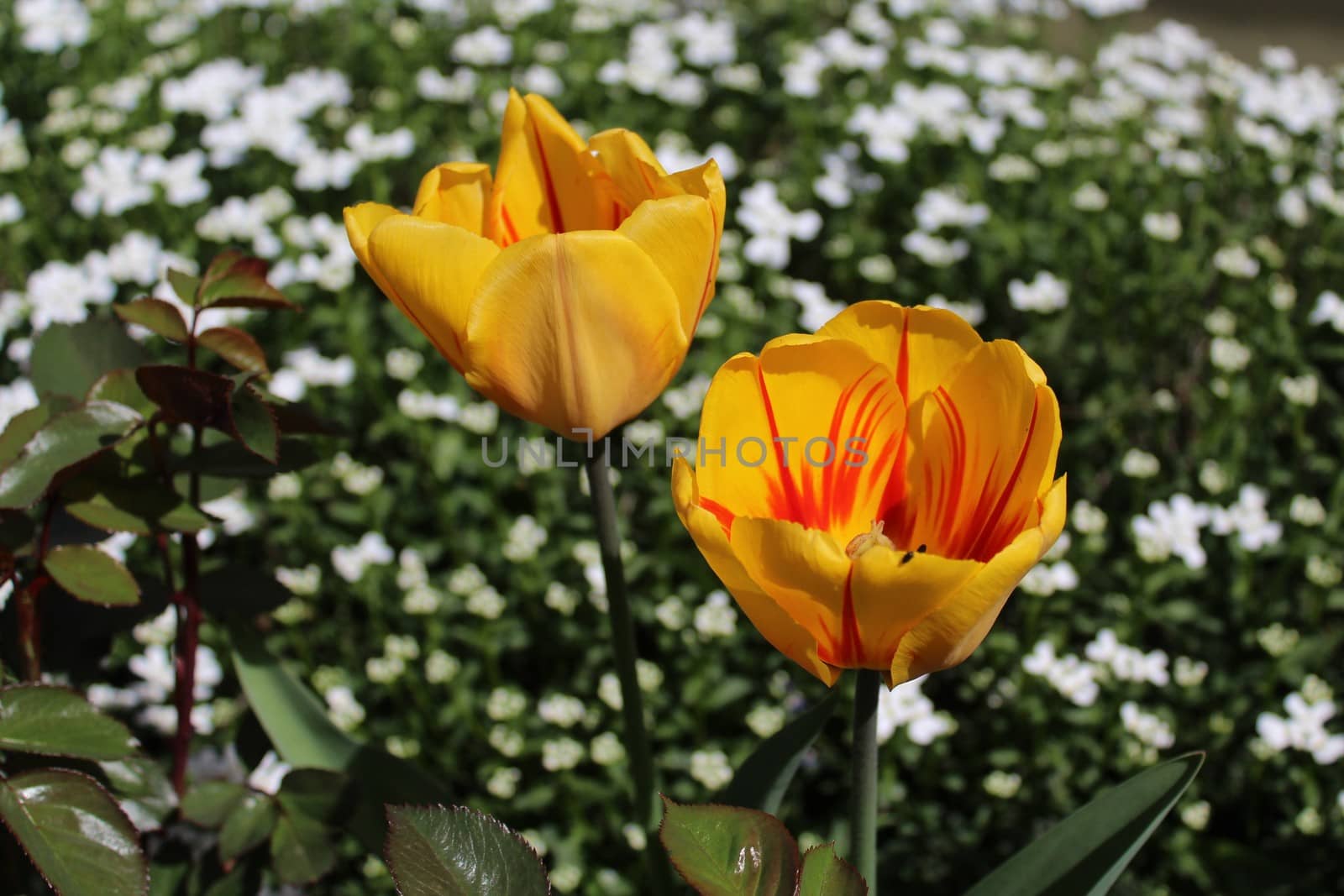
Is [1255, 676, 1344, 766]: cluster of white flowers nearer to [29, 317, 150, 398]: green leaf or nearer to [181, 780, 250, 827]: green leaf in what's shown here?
[181, 780, 250, 827]: green leaf

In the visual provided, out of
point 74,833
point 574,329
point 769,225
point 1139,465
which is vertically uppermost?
point 574,329

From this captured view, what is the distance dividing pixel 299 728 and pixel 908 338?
65 centimetres

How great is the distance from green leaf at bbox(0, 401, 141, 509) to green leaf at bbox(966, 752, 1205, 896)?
2.22 feet

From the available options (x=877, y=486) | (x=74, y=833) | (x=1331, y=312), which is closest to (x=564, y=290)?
(x=877, y=486)

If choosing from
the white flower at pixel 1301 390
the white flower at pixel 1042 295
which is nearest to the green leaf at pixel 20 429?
the white flower at pixel 1042 295

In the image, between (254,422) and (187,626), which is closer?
(254,422)

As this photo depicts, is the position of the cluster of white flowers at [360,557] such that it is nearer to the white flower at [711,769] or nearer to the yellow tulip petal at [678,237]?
the white flower at [711,769]

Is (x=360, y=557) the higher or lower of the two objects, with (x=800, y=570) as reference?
lower

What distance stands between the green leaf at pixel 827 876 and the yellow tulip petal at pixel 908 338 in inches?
11.3

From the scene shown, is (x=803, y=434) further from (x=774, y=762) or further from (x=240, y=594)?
(x=240, y=594)

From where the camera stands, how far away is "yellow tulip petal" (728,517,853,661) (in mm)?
647

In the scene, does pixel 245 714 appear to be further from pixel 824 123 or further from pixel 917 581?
pixel 824 123

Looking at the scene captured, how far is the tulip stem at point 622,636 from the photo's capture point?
85 cm

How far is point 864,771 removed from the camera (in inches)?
30.5
